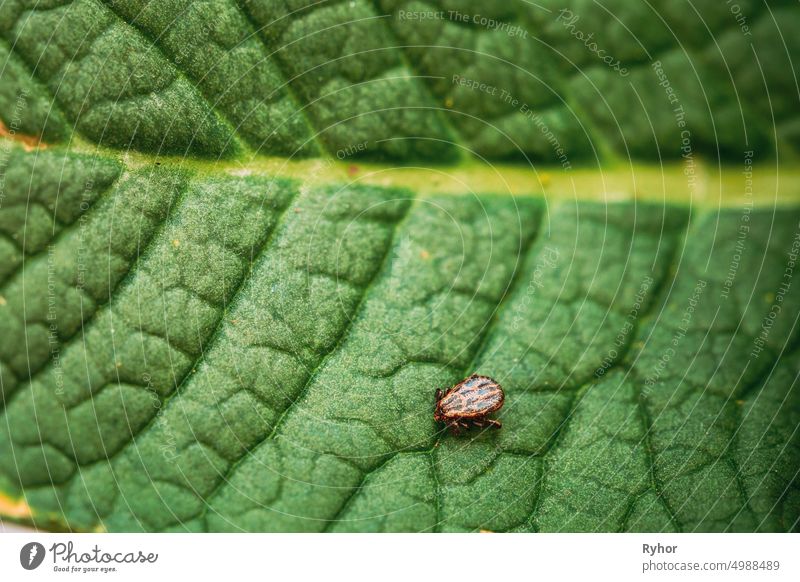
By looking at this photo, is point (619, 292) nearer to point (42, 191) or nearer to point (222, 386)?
point (222, 386)

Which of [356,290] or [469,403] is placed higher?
[356,290]

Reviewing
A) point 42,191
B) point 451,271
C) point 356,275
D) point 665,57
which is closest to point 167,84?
point 42,191

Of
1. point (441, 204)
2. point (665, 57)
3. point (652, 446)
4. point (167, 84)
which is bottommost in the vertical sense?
point (652, 446)
